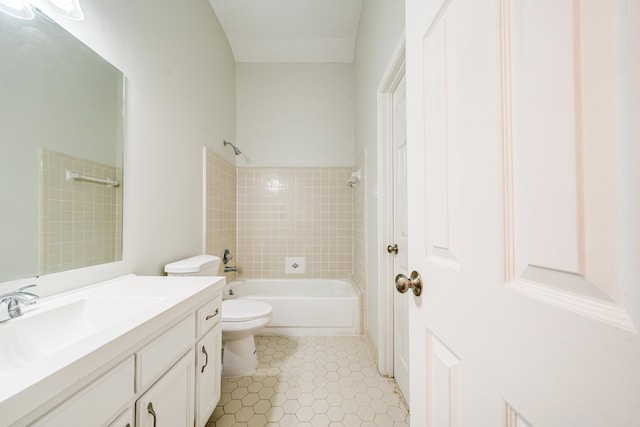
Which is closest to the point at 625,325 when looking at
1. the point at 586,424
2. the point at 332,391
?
the point at 586,424

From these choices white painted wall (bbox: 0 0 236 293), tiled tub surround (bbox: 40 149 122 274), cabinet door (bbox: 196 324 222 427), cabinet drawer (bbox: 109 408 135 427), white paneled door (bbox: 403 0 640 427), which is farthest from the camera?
white painted wall (bbox: 0 0 236 293)

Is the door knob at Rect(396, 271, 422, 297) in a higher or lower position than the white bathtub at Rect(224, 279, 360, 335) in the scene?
higher

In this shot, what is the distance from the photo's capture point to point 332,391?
1566 mm

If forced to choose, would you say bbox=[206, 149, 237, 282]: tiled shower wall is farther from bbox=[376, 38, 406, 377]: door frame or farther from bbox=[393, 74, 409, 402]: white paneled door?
bbox=[393, 74, 409, 402]: white paneled door

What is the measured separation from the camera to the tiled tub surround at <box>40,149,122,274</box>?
2.96ft

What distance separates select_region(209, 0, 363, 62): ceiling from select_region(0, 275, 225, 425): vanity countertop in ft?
8.10

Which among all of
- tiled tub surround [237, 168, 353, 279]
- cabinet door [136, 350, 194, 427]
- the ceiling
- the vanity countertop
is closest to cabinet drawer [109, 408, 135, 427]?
cabinet door [136, 350, 194, 427]

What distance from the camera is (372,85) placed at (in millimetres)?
1980

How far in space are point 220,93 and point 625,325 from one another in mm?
2872

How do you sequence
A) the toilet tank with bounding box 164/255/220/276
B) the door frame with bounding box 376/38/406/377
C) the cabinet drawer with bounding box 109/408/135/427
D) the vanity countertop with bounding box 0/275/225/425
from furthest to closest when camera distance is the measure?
1. the door frame with bounding box 376/38/406/377
2. the toilet tank with bounding box 164/255/220/276
3. the cabinet drawer with bounding box 109/408/135/427
4. the vanity countertop with bounding box 0/275/225/425

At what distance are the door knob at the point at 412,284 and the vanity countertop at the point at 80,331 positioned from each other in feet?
2.35

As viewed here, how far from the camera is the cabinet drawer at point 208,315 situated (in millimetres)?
1073

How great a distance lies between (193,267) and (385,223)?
122cm

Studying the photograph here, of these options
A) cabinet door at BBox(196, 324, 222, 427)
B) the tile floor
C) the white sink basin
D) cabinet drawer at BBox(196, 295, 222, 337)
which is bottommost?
the tile floor
